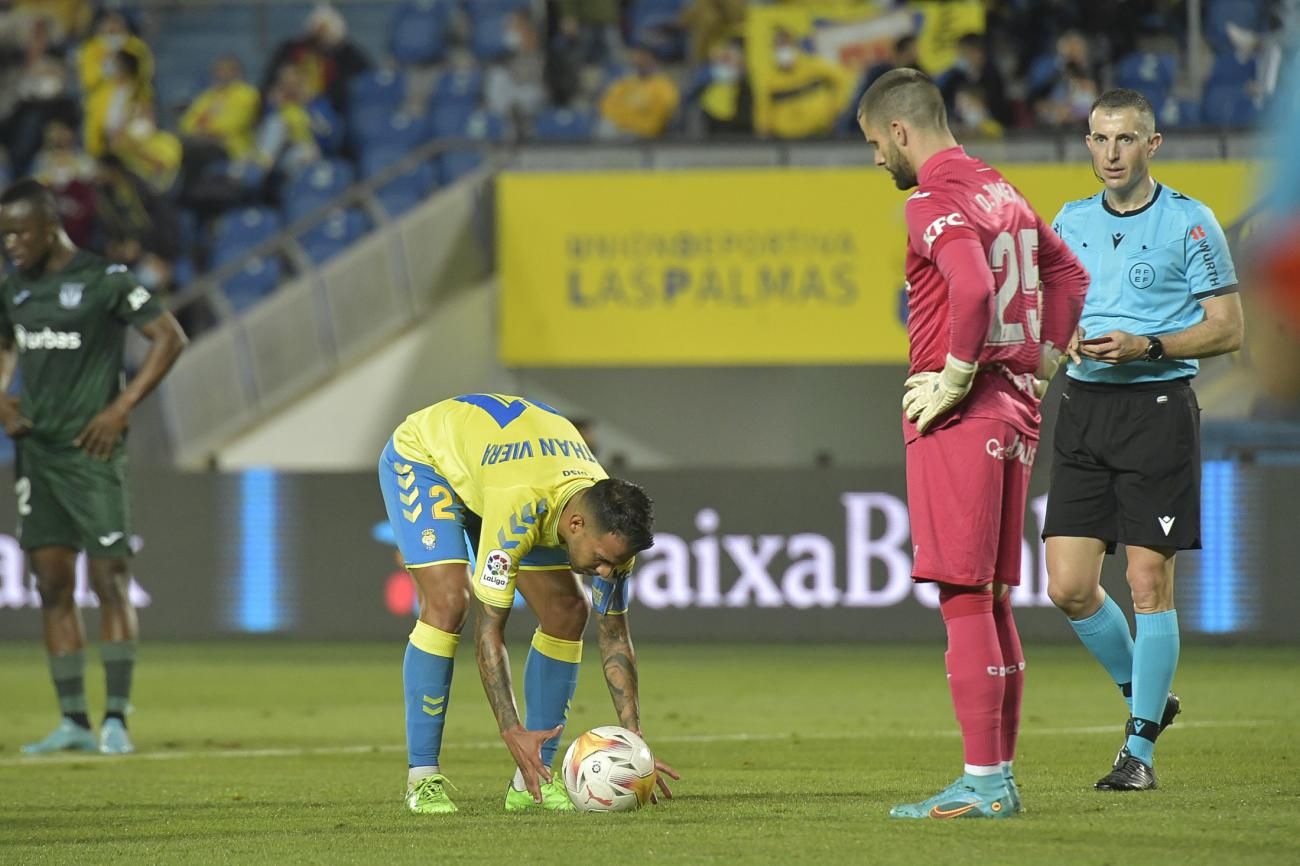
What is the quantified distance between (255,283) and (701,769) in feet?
37.5

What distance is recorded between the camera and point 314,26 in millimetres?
20484

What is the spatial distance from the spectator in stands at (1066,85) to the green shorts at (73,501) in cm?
1026

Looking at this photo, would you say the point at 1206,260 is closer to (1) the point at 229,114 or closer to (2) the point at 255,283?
(2) the point at 255,283

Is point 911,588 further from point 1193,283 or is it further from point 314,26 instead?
point 314,26

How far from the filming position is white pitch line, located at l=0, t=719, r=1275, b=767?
27.6 ft

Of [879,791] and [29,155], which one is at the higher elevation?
[29,155]

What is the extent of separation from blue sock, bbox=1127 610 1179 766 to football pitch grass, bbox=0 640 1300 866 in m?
0.27

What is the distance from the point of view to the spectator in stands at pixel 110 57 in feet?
66.1

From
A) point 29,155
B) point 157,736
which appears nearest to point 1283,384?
point 157,736

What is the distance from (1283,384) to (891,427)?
16320 mm

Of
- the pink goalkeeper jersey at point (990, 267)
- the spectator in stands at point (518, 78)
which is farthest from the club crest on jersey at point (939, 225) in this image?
the spectator in stands at point (518, 78)

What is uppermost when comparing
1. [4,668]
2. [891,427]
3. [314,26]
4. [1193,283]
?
[314,26]

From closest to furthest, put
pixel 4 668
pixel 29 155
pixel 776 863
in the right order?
pixel 776 863, pixel 4 668, pixel 29 155

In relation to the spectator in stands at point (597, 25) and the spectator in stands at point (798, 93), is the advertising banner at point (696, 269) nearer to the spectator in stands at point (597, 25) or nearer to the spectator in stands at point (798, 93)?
the spectator in stands at point (798, 93)
